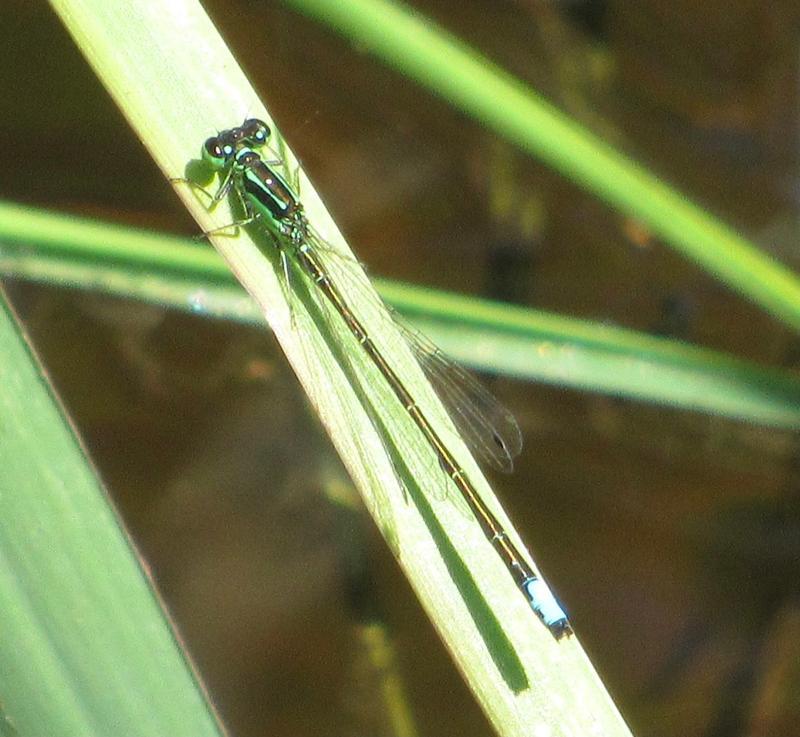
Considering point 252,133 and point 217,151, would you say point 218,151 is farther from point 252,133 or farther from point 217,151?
point 252,133

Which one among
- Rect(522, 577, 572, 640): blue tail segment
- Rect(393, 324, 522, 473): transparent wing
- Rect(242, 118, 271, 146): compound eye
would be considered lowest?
Rect(522, 577, 572, 640): blue tail segment

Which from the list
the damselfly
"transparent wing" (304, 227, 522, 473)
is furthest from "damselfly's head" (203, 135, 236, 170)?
"transparent wing" (304, 227, 522, 473)

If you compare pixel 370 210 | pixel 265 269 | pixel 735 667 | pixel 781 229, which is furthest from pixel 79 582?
pixel 781 229

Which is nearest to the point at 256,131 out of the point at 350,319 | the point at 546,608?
the point at 350,319

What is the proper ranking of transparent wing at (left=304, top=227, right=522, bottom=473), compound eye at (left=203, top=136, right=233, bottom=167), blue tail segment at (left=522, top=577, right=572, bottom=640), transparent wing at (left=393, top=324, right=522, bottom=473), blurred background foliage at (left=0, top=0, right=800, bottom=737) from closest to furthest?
blue tail segment at (left=522, top=577, right=572, bottom=640) → compound eye at (left=203, top=136, right=233, bottom=167) → transparent wing at (left=304, top=227, right=522, bottom=473) → transparent wing at (left=393, top=324, right=522, bottom=473) → blurred background foliage at (left=0, top=0, right=800, bottom=737)

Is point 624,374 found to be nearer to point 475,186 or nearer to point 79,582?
point 79,582

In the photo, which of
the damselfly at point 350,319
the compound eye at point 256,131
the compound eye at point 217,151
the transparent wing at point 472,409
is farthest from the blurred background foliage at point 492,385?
the compound eye at point 217,151

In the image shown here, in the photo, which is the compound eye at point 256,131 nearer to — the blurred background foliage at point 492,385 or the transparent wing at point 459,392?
the transparent wing at point 459,392

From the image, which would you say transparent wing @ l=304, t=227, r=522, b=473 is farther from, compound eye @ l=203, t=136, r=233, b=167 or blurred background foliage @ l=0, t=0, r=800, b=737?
blurred background foliage @ l=0, t=0, r=800, b=737
